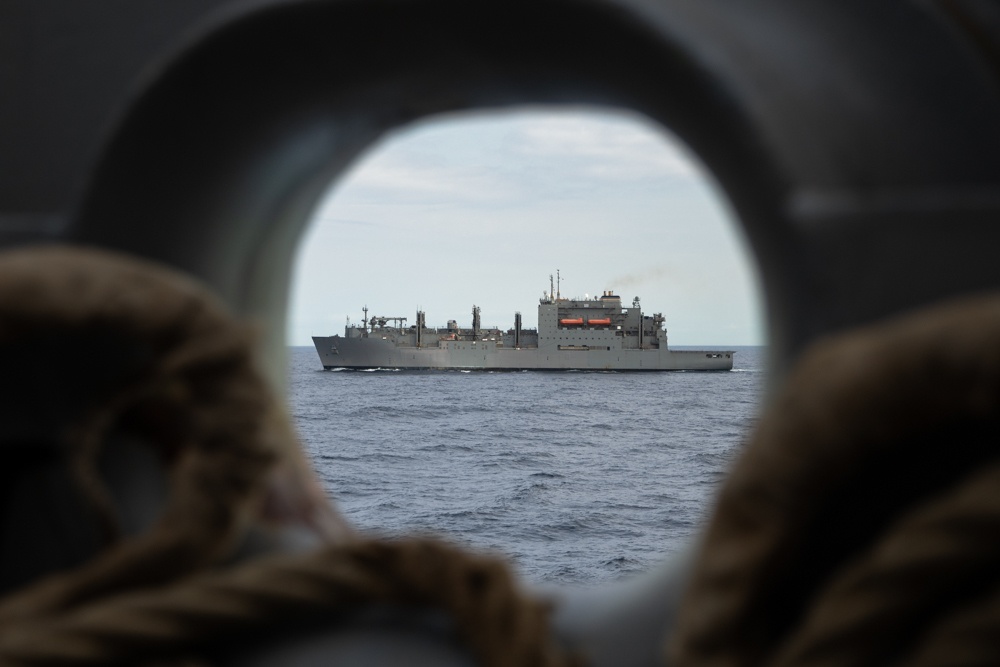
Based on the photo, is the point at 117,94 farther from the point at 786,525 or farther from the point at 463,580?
the point at 786,525

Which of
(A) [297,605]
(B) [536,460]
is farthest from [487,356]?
(A) [297,605]

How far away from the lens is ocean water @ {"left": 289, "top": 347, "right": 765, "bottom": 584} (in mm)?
12539

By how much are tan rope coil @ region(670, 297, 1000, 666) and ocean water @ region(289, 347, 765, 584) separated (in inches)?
100

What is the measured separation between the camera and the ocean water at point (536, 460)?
12539 millimetres

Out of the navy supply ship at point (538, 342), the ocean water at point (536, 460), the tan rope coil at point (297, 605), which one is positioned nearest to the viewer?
the tan rope coil at point (297, 605)

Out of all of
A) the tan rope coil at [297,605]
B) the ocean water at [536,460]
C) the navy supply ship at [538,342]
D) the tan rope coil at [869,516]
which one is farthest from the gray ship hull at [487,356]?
the tan rope coil at [869,516]

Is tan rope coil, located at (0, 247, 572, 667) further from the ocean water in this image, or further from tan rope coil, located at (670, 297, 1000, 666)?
the ocean water

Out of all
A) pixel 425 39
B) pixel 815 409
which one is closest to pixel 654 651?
pixel 815 409

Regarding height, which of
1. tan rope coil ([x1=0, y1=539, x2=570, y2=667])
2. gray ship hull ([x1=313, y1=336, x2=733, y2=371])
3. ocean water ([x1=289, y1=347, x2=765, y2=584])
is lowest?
ocean water ([x1=289, y1=347, x2=765, y2=584])

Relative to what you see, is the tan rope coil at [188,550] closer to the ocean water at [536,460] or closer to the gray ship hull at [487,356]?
the ocean water at [536,460]

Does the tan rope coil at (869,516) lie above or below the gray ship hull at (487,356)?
above

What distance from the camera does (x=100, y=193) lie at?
952mm

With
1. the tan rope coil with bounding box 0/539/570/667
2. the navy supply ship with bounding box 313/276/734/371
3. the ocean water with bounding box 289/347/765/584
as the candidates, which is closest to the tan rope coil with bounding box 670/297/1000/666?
the tan rope coil with bounding box 0/539/570/667

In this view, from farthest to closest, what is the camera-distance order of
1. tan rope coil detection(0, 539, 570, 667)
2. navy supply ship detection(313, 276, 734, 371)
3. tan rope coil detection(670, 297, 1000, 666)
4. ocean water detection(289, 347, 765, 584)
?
navy supply ship detection(313, 276, 734, 371)
ocean water detection(289, 347, 765, 584)
tan rope coil detection(0, 539, 570, 667)
tan rope coil detection(670, 297, 1000, 666)
